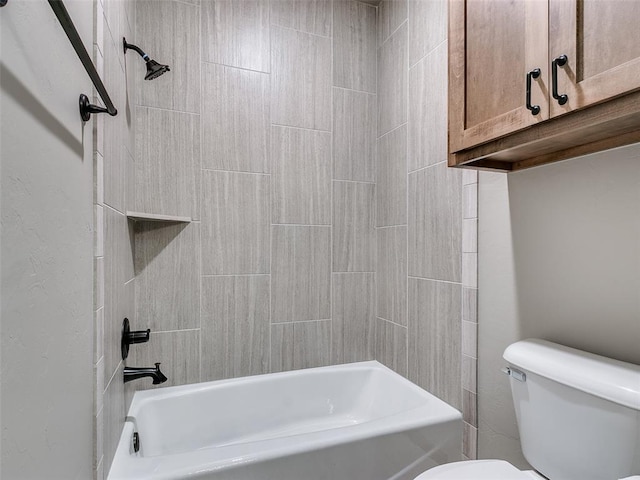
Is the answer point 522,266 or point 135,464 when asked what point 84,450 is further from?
point 522,266

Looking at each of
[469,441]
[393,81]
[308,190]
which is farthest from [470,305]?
[393,81]

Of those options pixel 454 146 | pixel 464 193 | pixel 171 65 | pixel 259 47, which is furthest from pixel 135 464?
pixel 259 47

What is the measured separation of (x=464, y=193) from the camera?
1549mm

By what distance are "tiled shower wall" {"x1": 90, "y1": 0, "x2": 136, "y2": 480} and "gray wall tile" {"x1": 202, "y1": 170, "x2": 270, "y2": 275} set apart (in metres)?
0.40

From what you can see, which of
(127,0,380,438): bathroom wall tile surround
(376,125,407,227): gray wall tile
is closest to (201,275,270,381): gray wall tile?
(127,0,380,438): bathroom wall tile surround

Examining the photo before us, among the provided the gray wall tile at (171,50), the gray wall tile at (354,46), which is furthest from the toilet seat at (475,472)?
the gray wall tile at (354,46)

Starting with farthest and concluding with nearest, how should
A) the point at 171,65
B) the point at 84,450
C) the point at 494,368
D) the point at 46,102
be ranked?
the point at 171,65 → the point at 494,368 → the point at 84,450 → the point at 46,102

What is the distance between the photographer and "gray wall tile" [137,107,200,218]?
5.82 ft

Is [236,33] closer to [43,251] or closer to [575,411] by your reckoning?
[43,251]

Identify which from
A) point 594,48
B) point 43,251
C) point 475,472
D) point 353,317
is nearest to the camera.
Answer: point 43,251

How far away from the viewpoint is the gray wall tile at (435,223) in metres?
1.60

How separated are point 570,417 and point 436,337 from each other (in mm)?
760

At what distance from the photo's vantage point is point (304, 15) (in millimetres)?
2076

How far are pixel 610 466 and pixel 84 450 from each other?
1.22 metres
